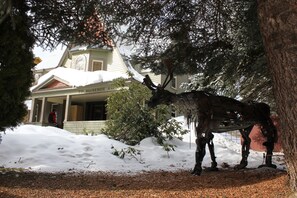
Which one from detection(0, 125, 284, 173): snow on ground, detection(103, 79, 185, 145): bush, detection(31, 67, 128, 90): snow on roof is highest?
detection(31, 67, 128, 90): snow on roof

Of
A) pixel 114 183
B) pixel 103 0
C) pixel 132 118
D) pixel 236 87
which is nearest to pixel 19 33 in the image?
pixel 103 0

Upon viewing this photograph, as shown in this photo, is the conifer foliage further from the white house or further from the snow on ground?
the white house

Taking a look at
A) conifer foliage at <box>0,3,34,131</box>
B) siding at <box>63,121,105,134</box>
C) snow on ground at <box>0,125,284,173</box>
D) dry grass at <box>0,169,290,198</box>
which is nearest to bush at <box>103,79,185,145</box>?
snow on ground at <box>0,125,284,173</box>

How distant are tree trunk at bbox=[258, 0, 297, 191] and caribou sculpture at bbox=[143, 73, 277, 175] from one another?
8.09 ft

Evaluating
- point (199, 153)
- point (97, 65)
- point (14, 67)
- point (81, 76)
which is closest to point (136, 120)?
point (199, 153)

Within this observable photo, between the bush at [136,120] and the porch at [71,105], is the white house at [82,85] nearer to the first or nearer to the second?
the porch at [71,105]

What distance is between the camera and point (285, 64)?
4051 mm

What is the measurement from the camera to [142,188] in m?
5.09

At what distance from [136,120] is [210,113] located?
19.4ft

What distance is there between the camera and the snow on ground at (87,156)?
783 centimetres

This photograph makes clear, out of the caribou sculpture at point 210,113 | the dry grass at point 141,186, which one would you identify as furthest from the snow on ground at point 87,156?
the caribou sculpture at point 210,113

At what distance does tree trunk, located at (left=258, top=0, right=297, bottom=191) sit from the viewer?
3.96 metres

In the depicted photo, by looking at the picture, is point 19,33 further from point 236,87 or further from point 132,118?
point 236,87

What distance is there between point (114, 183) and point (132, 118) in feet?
22.2
